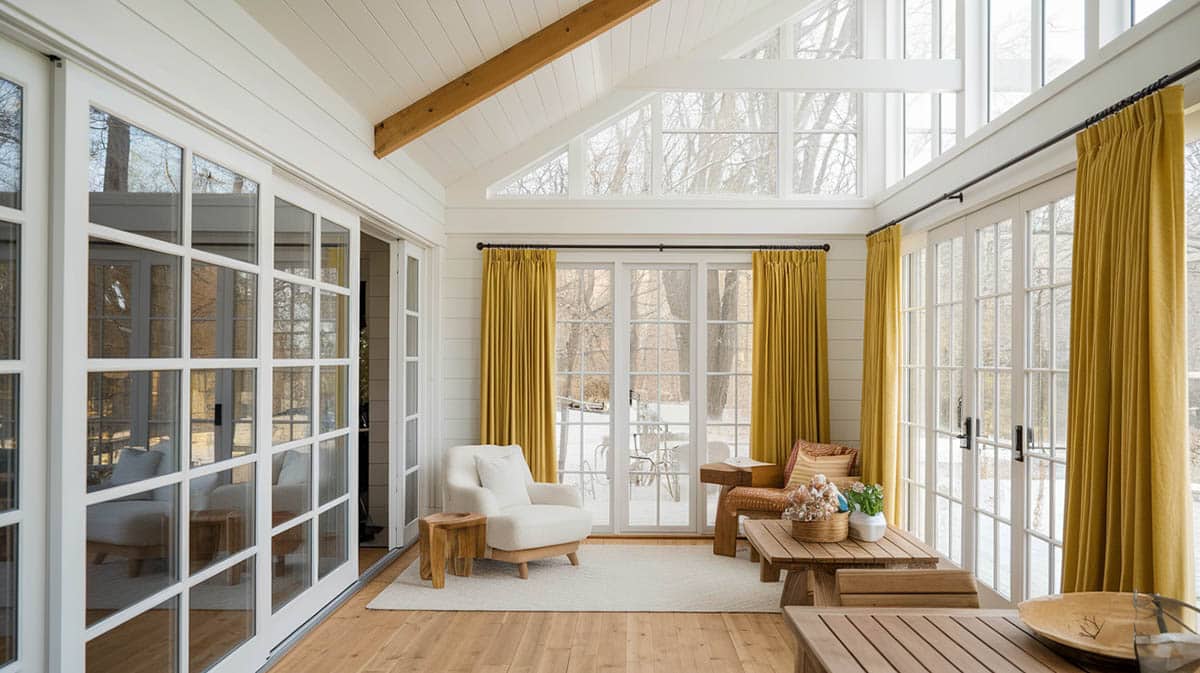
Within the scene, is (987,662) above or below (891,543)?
above

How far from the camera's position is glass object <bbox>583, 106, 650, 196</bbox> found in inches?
238

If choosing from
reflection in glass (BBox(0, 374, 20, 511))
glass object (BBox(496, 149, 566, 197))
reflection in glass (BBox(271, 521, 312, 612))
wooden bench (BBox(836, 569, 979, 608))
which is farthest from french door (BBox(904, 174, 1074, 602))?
reflection in glass (BBox(0, 374, 20, 511))

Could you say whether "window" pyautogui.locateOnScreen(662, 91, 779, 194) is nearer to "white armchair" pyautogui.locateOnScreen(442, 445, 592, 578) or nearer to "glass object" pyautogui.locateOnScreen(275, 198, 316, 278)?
→ "white armchair" pyautogui.locateOnScreen(442, 445, 592, 578)

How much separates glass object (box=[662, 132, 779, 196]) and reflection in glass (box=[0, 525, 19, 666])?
4834 mm

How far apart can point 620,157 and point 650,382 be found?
69.4 inches

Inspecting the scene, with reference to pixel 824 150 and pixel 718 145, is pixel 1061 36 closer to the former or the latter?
pixel 824 150

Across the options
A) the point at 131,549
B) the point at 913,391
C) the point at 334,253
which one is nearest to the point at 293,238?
the point at 334,253

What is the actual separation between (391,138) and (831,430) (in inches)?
151

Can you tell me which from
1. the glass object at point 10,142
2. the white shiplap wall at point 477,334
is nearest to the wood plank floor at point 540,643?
the white shiplap wall at point 477,334

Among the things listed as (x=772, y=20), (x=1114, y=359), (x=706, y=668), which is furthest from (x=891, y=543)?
(x=772, y=20)

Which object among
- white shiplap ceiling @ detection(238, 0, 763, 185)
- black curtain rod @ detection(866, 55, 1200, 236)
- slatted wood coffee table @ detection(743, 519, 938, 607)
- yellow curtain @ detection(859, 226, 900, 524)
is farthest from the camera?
yellow curtain @ detection(859, 226, 900, 524)

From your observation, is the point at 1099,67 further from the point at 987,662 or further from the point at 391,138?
the point at 391,138

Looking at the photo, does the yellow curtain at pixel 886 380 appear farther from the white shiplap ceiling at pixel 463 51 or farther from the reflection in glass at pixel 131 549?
the reflection in glass at pixel 131 549

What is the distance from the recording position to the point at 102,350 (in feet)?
7.28
